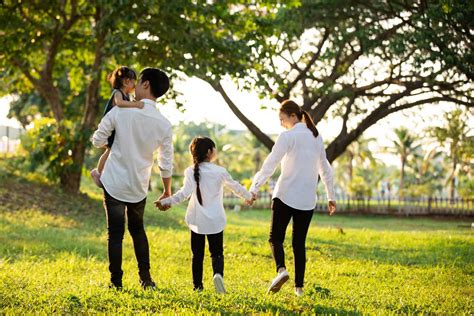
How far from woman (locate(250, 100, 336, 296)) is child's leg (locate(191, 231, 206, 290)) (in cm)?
72

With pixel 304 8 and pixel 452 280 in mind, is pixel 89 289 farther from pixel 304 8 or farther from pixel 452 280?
pixel 304 8

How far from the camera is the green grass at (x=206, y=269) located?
18.2 ft

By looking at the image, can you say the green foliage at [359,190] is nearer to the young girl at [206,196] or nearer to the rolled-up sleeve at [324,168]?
the rolled-up sleeve at [324,168]

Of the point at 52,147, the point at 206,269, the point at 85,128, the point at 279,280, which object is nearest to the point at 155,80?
the point at 279,280

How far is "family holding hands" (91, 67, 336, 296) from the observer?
6012 millimetres

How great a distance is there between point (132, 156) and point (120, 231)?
0.73m

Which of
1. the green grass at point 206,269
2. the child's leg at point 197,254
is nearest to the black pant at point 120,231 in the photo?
the green grass at point 206,269

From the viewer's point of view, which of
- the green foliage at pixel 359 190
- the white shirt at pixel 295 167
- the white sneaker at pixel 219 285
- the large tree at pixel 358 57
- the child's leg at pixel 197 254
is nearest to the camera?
the white sneaker at pixel 219 285

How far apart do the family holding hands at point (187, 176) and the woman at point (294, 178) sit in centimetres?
1

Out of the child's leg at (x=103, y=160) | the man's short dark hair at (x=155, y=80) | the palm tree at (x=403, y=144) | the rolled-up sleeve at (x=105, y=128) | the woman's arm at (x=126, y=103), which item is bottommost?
the child's leg at (x=103, y=160)

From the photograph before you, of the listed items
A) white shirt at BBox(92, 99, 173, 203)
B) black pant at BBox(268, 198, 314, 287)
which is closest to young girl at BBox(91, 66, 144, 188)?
white shirt at BBox(92, 99, 173, 203)

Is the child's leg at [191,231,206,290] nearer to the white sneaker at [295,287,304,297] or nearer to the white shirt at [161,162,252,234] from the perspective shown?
the white shirt at [161,162,252,234]

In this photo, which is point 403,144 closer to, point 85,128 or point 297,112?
point 85,128

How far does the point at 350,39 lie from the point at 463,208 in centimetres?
2467
